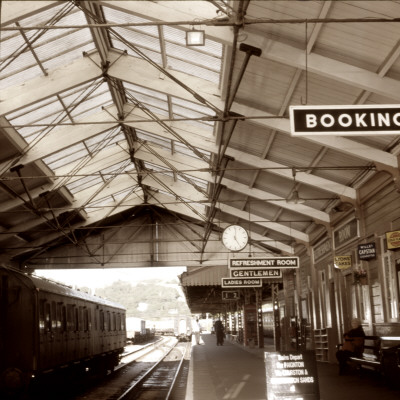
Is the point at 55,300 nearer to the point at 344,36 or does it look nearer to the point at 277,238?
the point at 344,36

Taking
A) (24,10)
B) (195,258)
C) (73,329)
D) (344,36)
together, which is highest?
(24,10)

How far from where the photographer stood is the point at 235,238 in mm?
18438

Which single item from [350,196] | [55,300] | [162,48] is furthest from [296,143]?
[55,300]

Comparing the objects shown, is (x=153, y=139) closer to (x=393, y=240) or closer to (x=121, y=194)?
(x=121, y=194)

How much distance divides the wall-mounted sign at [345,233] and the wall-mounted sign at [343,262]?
1.60ft

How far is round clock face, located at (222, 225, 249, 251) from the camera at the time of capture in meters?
18.4

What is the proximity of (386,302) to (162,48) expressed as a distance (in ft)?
23.5

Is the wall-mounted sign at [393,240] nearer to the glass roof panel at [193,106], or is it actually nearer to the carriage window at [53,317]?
the glass roof panel at [193,106]

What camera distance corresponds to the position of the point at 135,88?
1645cm

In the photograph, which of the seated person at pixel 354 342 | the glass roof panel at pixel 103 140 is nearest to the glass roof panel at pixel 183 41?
the seated person at pixel 354 342

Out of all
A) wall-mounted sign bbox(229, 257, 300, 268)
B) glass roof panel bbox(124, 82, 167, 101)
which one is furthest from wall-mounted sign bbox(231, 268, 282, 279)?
glass roof panel bbox(124, 82, 167, 101)

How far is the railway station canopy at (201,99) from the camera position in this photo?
1023cm

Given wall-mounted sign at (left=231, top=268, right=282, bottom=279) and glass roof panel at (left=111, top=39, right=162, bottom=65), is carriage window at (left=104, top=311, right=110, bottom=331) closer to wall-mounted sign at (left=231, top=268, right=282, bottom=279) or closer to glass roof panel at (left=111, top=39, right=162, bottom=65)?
wall-mounted sign at (left=231, top=268, right=282, bottom=279)

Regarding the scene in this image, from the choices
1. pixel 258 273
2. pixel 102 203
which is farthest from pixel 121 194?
pixel 258 273
